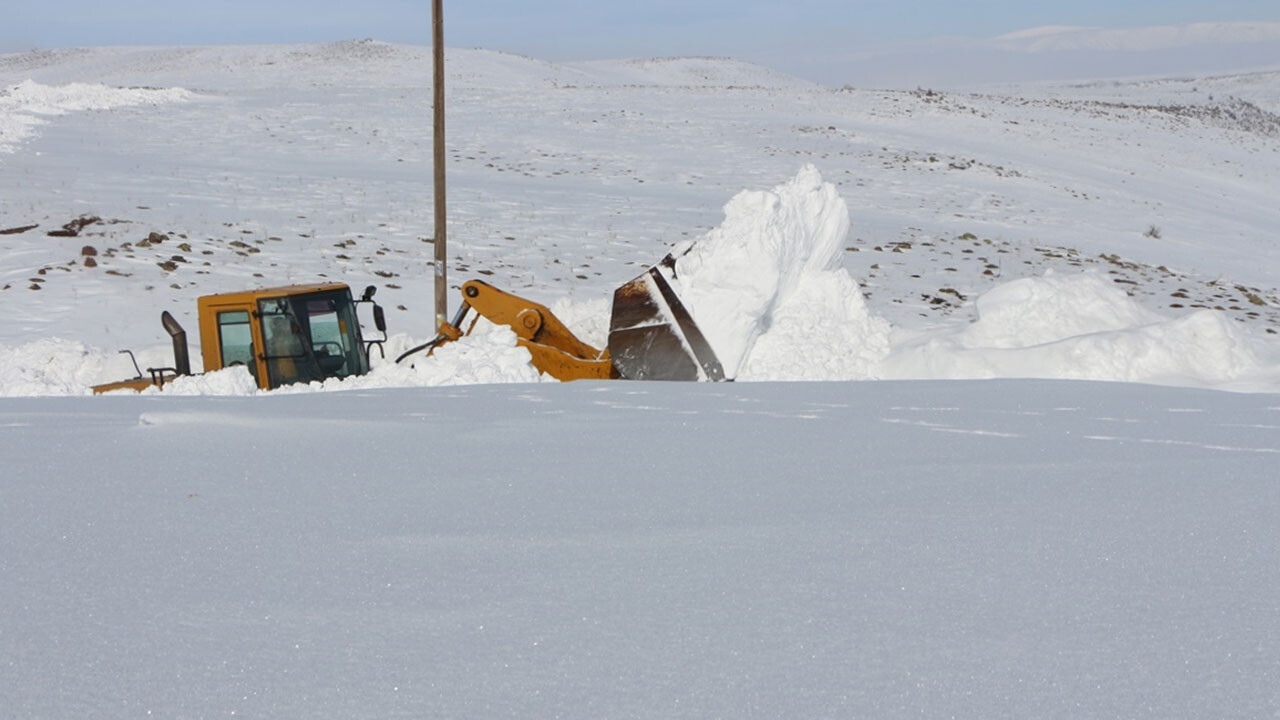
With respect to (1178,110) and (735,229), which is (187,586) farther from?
(1178,110)

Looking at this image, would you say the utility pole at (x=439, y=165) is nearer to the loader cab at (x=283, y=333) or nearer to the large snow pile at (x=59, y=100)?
the loader cab at (x=283, y=333)

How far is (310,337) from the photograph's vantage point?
10.6 meters

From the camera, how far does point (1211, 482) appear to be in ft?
17.5

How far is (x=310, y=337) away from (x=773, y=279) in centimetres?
434

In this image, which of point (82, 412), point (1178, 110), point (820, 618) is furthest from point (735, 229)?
point (1178, 110)

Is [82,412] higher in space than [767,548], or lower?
lower

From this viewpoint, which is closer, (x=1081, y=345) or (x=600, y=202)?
(x=1081, y=345)

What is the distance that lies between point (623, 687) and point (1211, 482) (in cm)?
353

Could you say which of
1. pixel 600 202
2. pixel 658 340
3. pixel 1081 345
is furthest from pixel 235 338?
A: pixel 600 202

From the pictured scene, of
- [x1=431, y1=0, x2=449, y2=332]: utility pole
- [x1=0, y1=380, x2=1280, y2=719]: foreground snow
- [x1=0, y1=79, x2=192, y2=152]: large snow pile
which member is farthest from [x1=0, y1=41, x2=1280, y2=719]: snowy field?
[x1=0, y1=79, x2=192, y2=152]: large snow pile

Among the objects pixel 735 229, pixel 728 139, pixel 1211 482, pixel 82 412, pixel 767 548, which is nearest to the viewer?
pixel 767 548

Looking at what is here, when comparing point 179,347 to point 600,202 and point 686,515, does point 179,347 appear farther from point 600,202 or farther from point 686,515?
point 600,202

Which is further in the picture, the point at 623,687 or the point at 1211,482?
the point at 1211,482

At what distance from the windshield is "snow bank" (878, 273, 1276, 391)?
16.8 feet
